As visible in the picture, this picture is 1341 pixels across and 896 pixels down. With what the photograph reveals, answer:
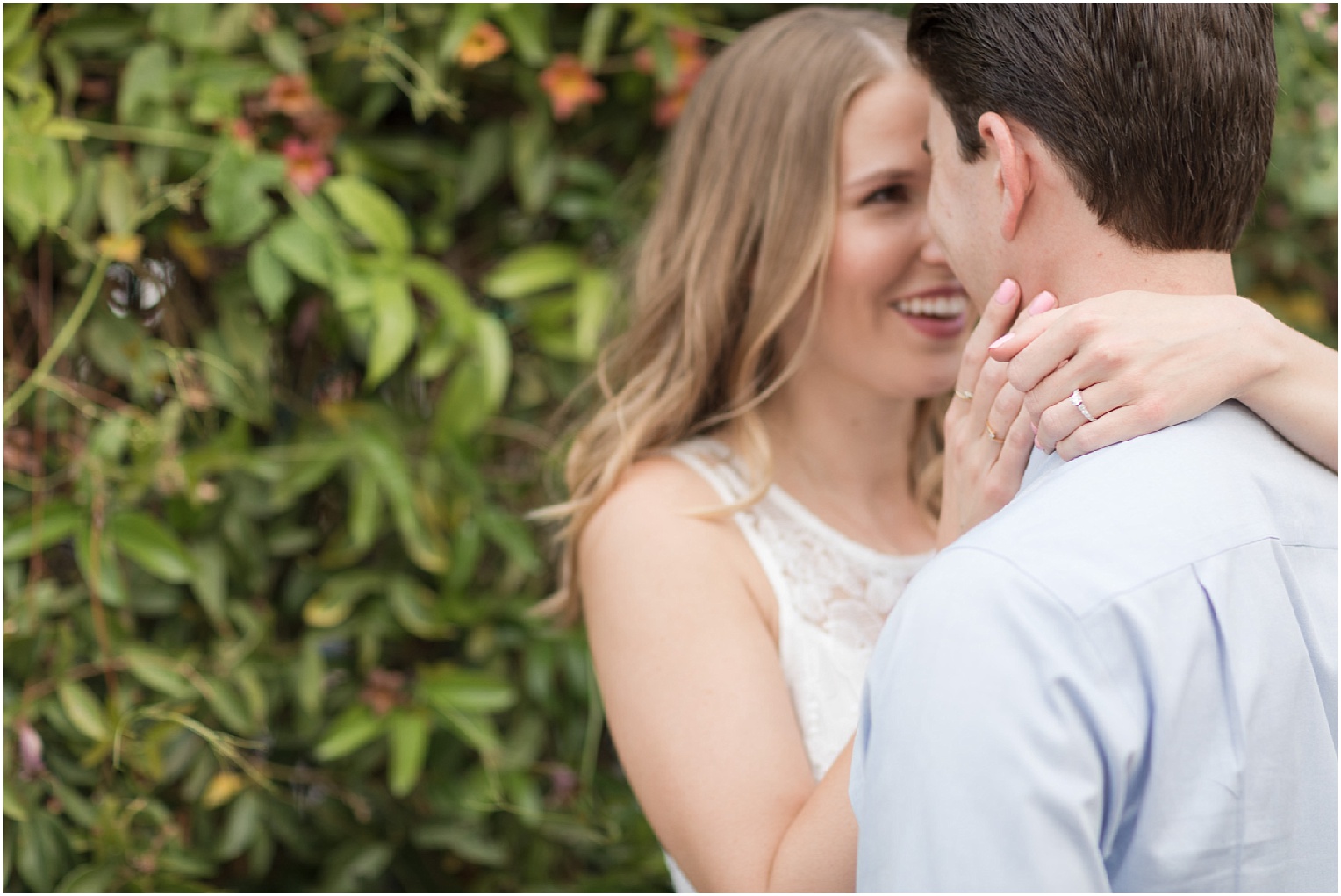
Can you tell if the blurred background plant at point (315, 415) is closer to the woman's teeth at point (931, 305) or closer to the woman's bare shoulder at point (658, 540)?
the woman's bare shoulder at point (658, 540)

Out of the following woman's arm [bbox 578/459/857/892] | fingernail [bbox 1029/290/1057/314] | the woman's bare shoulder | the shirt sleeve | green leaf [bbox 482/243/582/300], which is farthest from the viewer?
green leaf [bbox 482/243/582/300]

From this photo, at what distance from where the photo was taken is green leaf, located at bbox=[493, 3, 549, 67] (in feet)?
5.68

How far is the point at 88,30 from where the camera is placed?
1648mm

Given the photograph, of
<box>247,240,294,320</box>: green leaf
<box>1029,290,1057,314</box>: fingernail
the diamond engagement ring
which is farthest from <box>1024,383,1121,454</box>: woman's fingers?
<box>247,240,294,320</box>: green leaf

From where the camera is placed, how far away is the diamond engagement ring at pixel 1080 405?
955mm

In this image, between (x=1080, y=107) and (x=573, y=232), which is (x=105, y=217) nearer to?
(x=573, y=232)

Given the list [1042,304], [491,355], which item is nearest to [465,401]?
[491,355]

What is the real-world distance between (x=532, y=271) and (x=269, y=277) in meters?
0.41

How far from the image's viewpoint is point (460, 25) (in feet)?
5.52

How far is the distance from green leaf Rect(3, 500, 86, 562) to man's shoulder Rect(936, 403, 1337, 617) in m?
1.31

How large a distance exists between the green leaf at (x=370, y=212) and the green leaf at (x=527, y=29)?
32 centimetres

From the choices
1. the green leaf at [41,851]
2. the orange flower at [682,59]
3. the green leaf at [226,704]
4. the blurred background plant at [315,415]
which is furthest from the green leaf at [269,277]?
the green leaf at [41,851]

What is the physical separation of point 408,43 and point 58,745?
3.94 ft

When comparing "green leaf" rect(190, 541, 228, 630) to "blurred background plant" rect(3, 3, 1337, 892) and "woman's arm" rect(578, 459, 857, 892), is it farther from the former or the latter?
"woman's arm" rect(578, 459, 857, 892)
